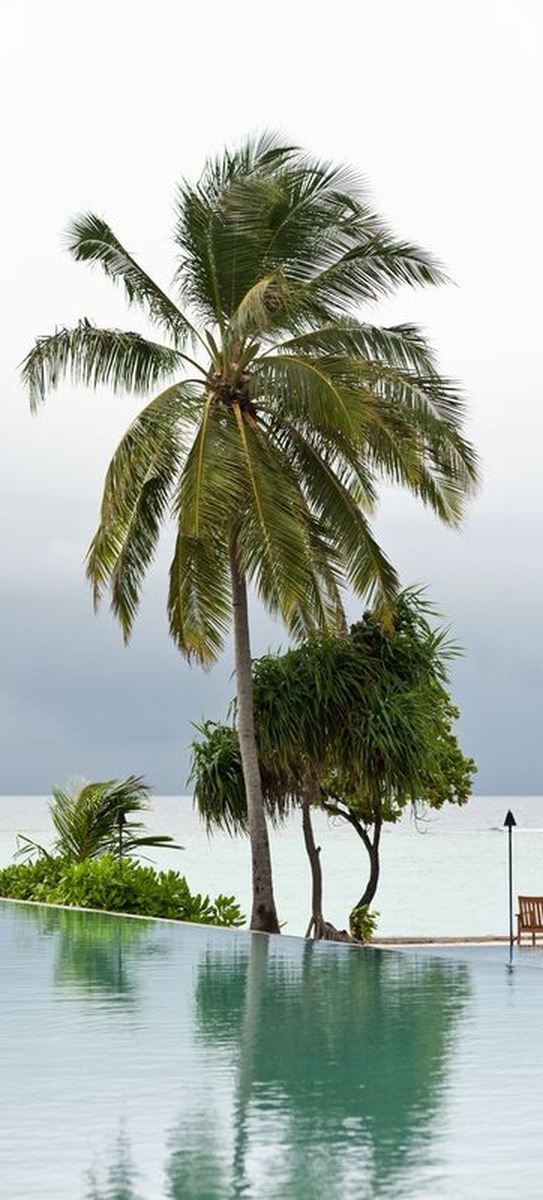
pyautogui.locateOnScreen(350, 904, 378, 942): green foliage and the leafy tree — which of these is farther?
pyautogui.locateOnScreen(350, 904, 378, 942): green foliage

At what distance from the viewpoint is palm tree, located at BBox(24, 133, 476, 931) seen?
55.0 feet

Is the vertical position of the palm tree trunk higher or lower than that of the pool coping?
higher

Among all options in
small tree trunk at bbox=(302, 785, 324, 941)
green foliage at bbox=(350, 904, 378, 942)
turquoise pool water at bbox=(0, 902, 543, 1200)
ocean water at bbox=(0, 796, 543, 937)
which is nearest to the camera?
turquoise pool water at bbox=(0, 902, 543, 1200)

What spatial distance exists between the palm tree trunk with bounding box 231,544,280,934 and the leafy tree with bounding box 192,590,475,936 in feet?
5.31

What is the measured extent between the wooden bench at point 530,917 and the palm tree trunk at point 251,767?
4.85 meters

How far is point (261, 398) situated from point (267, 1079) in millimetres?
10832

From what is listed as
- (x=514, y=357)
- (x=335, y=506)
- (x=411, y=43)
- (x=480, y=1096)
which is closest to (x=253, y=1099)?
(x=480, y=1096)

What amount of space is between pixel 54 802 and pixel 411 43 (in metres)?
12.8

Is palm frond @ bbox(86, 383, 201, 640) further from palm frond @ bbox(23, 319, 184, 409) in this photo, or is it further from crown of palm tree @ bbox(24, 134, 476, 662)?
palm frond @ bbox(23, 319, 184, 409)

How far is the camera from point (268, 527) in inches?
642

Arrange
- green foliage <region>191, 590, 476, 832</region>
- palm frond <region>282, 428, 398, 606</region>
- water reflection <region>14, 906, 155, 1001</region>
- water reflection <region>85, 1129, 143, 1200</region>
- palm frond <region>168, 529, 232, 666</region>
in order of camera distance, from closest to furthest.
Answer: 1. water reflection <region>85, 1129, 143, 1200</region>
2. water reflection <region>14, 906, 155, 1001</region>
3. palm frond <region>168, 529, 232, 666</region>
4. palm frond <region>282, 428, 398, 606</region>
5. green foliage <region>191, 590, 476, 832</region>

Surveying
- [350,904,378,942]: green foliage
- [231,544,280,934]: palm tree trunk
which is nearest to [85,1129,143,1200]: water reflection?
[231,544,280,934]: palm tree trunk

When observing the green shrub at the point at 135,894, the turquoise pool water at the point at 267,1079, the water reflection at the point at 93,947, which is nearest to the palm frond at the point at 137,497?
the green shrub at the point at 135,894

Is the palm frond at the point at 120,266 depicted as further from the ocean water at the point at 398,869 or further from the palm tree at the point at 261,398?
the ocean water at the point at 398,869
